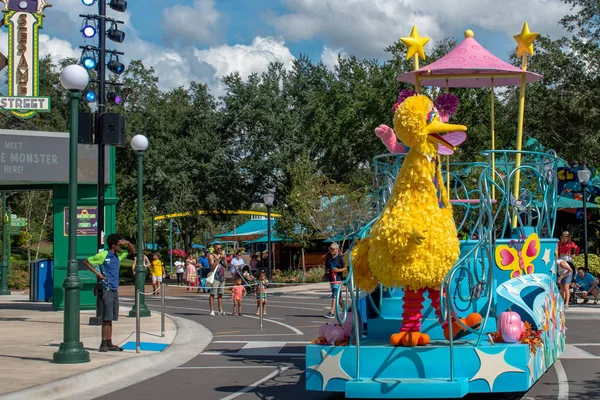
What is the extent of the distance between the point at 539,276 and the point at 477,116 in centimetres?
2776

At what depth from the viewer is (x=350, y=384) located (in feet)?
24.8

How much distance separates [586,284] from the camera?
21703 millimetres

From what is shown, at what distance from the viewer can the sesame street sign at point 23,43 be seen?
21.0 meters

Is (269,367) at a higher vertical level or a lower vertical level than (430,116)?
lower

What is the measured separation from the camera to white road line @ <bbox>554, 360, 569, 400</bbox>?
8680mm

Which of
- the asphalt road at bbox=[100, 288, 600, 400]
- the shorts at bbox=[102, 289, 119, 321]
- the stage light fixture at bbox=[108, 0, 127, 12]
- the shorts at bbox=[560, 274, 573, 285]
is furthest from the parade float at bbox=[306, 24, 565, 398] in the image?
the stage light fixture at bbox=[108, 0, 127, 12]

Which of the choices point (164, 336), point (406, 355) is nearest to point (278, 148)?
point (164, 336)

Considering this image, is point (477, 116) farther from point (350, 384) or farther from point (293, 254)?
point (350, 384)

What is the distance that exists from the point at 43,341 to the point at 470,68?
8.44m

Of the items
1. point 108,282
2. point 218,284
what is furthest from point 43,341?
point 218,284

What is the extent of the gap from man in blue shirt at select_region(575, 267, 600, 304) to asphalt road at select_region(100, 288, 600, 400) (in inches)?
71.6

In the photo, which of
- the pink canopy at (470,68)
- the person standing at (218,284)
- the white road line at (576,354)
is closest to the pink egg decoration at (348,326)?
the pink canopy at (470,68)

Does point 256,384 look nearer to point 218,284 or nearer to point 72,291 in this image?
point 72,291

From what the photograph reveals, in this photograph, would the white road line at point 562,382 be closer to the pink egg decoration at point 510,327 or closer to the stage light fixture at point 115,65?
the pink egg decoration at point 510,327
